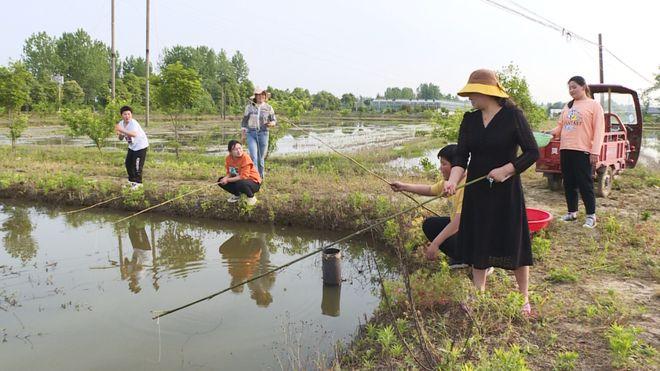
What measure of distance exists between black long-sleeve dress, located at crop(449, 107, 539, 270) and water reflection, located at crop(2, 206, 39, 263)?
188 inches

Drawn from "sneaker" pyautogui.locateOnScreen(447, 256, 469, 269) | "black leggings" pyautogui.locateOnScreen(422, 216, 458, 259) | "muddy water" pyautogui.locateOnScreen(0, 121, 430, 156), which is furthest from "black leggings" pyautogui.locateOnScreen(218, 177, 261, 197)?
"muddy water" pyautogui.locateOnScreen(0, 121, 430, 156)

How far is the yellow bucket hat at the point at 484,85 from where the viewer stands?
Answer: 2.83 meters

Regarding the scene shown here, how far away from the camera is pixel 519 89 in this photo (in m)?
13.1

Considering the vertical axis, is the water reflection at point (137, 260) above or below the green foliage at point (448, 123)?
below

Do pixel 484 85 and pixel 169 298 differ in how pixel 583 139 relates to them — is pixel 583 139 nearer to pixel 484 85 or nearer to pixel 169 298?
pixel 484 85

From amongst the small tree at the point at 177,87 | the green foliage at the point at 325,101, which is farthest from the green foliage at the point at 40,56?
the small tree at the point at 177,87

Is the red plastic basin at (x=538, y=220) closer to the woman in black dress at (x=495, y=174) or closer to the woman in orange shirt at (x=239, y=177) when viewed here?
the woman in black dress at (x=495, y=174)

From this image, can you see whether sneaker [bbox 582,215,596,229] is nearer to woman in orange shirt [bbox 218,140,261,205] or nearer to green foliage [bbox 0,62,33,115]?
woman in orange shirt [bbox 218,140,261,205]

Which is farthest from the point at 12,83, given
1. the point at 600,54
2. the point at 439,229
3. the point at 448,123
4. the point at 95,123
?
the point at 600,54

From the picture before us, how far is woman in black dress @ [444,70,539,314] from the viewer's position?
2855 mm

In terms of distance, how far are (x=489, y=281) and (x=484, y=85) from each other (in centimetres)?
165

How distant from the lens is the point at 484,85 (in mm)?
2879

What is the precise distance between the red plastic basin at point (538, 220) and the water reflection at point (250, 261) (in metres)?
2.53

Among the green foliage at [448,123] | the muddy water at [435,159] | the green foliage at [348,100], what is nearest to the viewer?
the green foliage at [448,123]
